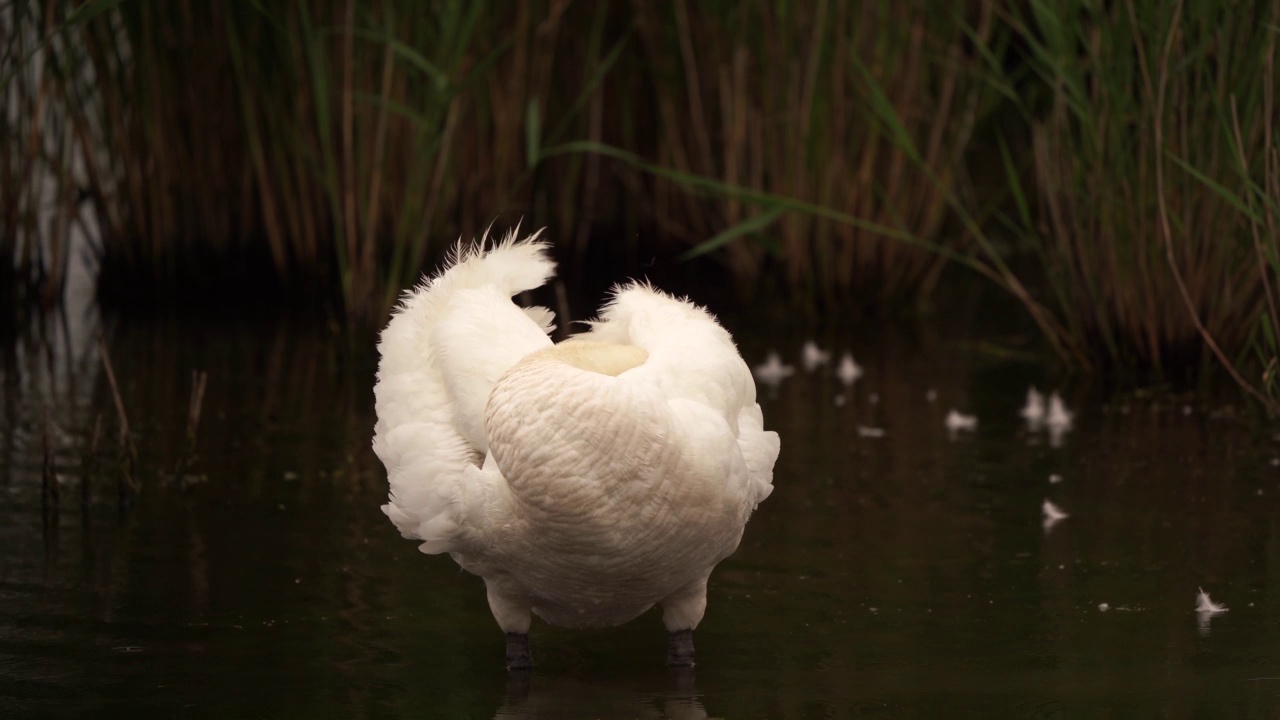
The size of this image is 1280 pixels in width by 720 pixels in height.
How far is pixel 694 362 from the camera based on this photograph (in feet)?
13.4

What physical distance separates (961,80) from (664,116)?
1.93 m

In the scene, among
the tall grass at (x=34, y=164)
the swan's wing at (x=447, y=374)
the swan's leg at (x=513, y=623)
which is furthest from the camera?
the tall grass at (x=34, y=164)

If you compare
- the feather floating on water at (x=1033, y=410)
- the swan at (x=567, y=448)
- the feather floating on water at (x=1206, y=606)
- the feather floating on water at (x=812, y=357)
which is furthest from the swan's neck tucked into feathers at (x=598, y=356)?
the feather floating on water at (x=812, y=357)

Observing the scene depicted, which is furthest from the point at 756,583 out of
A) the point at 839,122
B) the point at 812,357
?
the point at 839,122

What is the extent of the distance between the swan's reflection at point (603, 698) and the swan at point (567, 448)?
A: 90 millimetres

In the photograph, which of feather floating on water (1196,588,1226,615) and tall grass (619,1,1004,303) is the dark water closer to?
feather floating on water (1196,588,1226,615)

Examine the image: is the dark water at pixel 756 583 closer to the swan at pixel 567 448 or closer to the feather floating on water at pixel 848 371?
the swan at pixel 567 448

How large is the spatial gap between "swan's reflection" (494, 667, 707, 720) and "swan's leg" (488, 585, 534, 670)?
4cm

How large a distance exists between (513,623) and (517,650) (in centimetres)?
8

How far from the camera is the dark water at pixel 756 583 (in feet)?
13.1

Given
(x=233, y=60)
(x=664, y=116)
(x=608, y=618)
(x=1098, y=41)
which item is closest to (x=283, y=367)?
(x=233, y=60)

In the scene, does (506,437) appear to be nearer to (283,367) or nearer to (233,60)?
(283,367)

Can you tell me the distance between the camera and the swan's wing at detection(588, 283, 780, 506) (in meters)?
3.99

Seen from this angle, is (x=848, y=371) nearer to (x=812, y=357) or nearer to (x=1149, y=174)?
(x=812, y=357)
